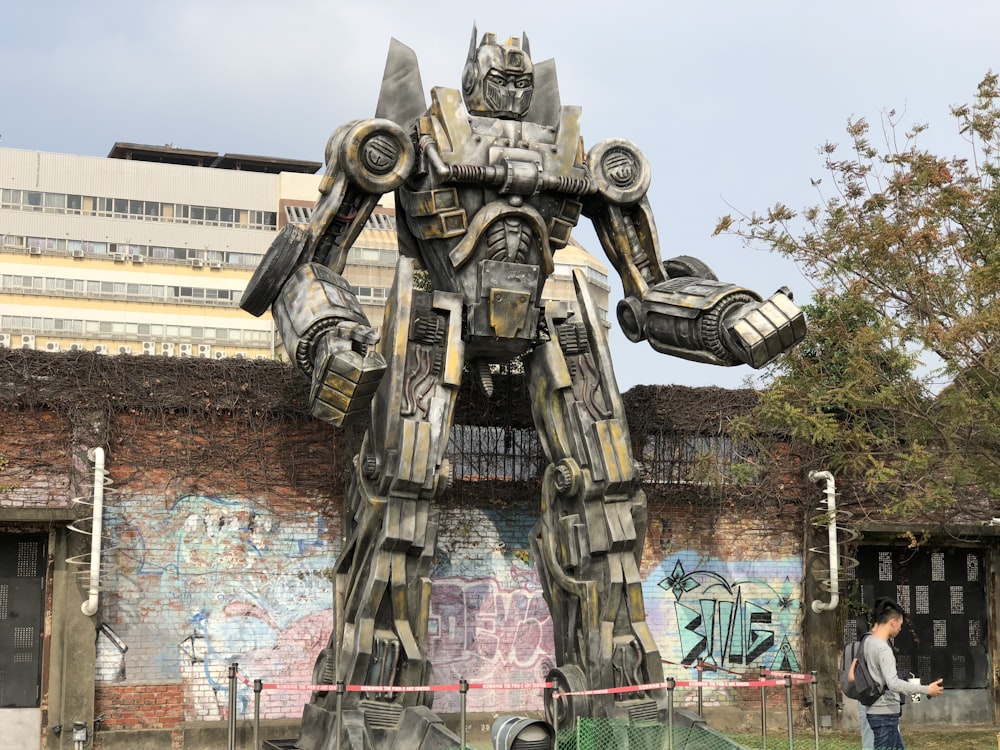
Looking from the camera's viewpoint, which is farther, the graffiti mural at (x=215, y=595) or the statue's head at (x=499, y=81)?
the graffiti mural at (x=215, y=595)

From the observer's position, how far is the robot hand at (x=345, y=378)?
7.71 m

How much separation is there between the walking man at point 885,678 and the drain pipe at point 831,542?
14.8 ft

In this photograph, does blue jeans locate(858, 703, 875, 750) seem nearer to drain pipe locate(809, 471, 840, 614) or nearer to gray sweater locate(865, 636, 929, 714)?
gray sweater locate(865, 636, 929, 714)

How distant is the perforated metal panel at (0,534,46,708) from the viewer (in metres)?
10.8

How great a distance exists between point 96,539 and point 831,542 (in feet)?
20.9

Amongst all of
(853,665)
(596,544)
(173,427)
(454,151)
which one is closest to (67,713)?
(173,427)

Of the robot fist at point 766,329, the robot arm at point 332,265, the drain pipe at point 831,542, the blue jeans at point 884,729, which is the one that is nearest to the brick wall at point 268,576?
the drain pipe at point 831,542

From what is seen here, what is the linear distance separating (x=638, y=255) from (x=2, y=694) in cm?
599

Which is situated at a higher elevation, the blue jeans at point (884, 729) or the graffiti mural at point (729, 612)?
the graffiti mural at point (729, 612)

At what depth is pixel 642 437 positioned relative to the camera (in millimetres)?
12312

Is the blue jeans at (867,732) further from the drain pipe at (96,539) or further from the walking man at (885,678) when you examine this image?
the drain pipe at (96,539)

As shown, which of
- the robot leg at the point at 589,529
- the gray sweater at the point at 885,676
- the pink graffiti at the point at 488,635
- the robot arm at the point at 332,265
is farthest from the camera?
the pink graffiti at the point at 488,635

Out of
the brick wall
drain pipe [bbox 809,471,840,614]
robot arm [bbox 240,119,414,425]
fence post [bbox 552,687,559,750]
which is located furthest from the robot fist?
drain pipe [bbox 809,471,840,614]

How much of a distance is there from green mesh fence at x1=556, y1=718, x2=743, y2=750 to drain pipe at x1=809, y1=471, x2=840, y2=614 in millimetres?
4085
